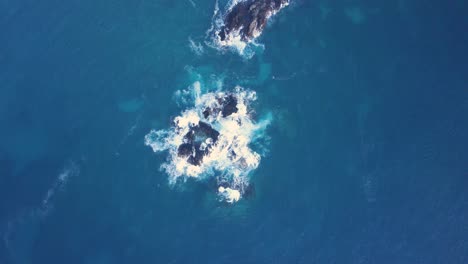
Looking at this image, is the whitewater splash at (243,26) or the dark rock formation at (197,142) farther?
the whitewater splash at (243,26)

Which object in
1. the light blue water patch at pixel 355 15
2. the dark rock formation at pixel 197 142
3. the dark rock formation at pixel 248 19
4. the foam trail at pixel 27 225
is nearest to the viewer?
the foam trail at pixel 27 225

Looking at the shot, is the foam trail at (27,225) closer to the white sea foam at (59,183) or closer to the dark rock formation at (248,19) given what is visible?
the white sea foam at (59,183)

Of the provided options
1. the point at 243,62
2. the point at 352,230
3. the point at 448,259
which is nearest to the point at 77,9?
the point at 243,62

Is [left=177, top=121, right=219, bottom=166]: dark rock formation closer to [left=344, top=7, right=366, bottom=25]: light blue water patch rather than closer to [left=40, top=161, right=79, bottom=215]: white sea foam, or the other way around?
[left=40, top=161, right=79, bottom=215]: white sea foam

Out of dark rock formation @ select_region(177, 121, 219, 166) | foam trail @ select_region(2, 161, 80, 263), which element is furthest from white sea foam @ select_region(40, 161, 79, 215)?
dark rock formation @ select_region(177, 121, 219, 166)

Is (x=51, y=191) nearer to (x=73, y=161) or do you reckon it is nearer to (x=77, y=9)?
(x=73, y=161)

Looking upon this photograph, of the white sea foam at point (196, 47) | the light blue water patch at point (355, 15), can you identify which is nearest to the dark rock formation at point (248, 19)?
the white sea foam at point (196, 47)
